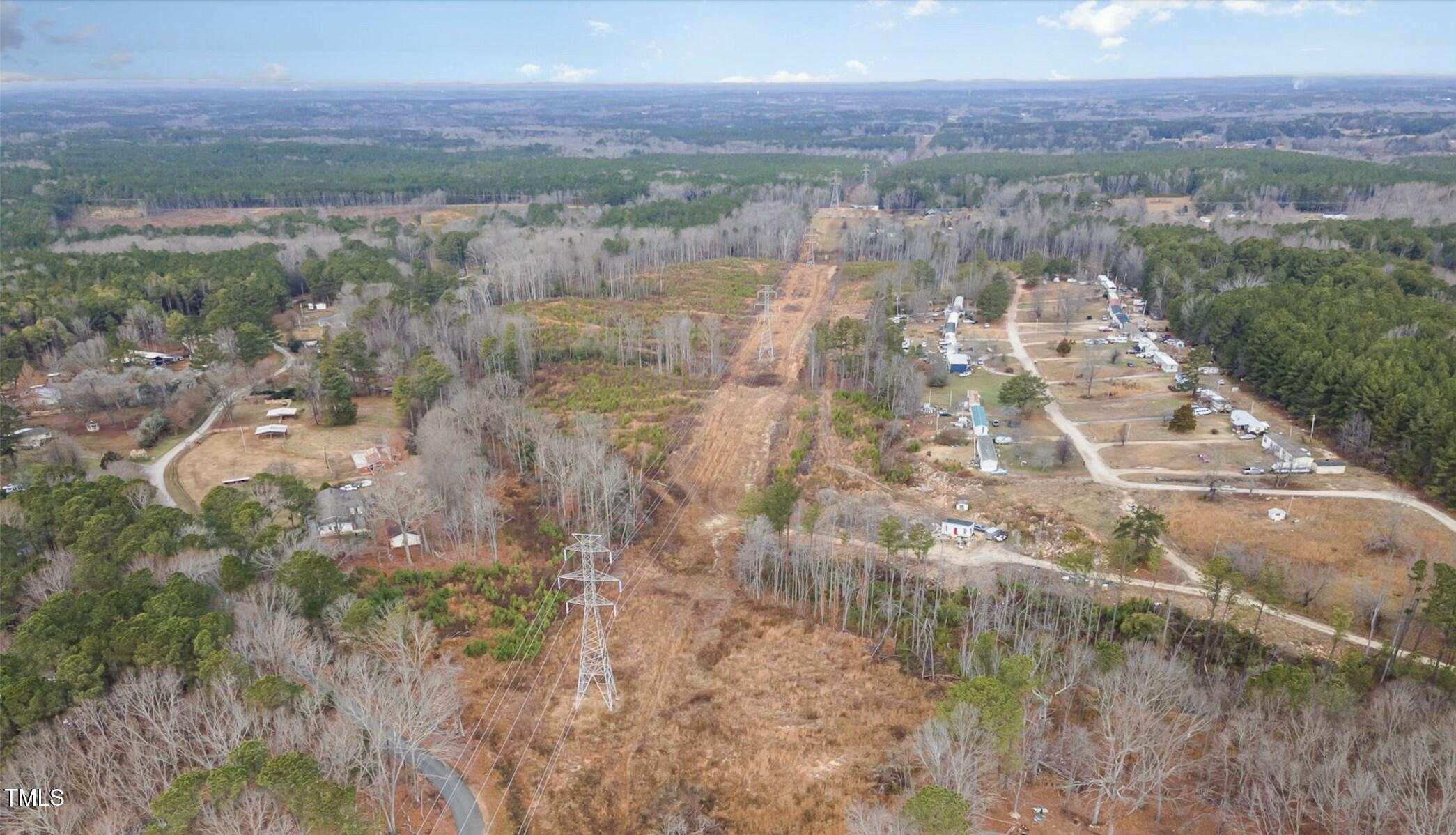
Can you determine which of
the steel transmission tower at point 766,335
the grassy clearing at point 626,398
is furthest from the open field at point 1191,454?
the steel transmission tower at point 766,335

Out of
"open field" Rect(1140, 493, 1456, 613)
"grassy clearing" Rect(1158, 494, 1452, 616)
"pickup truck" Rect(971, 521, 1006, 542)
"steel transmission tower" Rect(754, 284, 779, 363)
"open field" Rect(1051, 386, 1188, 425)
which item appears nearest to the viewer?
"grassy clearing" Rect(1158, 494, 1452, 616)

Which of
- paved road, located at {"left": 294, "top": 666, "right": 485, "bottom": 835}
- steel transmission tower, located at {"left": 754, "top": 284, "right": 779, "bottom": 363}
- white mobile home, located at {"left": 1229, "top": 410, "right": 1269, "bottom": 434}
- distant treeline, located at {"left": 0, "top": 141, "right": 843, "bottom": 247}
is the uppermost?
distant treeline, located at {"left": 0, "top": 141, "right": 843, "bottom": 247}

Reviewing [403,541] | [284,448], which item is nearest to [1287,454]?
[403,541]

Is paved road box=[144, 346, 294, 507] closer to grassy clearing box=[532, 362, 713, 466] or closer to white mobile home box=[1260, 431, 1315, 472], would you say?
grassy clearing box=[532, 362, 713, 466]

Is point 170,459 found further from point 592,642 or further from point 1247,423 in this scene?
point 1247,423

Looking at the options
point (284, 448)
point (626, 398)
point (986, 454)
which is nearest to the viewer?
point (986, 454)

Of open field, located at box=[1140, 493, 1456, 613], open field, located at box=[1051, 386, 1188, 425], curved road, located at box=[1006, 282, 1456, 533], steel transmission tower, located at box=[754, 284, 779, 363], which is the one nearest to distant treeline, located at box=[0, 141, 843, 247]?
steel transmission tower, located at box=[754, 284, 779, 363]
